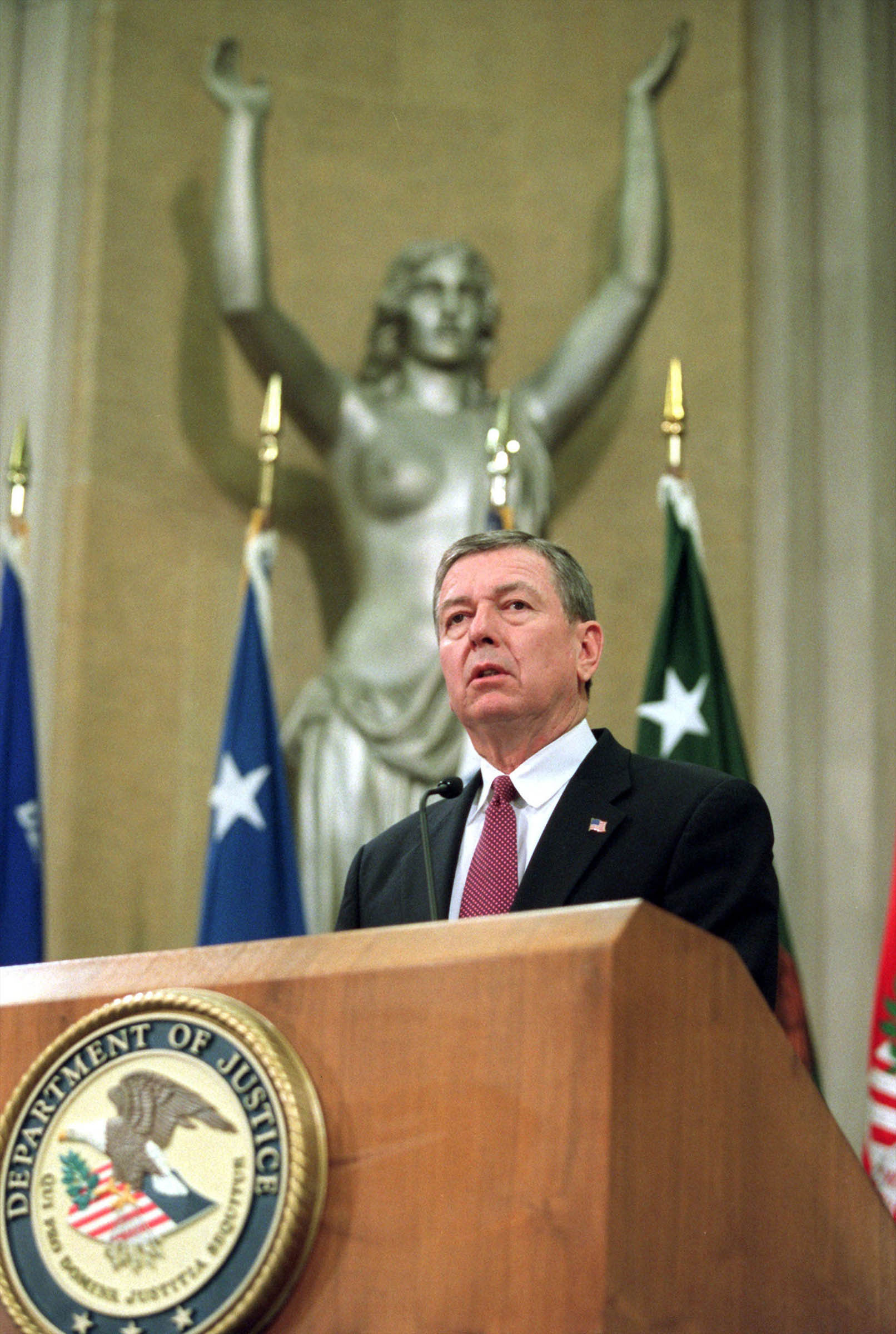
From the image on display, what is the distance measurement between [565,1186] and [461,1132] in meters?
0.10

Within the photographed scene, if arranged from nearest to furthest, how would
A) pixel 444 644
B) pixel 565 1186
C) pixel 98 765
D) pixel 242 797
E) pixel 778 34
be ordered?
1. pixel 565 1186
2. pixel 444 644
3. pixel 242 797
4. pixel 98 765
5. pixel 778 34

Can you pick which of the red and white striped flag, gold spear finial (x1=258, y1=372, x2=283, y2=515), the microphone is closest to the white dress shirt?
the microphone

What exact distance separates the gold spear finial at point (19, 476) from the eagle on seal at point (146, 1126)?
3.80 m

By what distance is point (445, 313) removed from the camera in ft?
19.7

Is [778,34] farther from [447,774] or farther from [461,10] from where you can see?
[447,774]

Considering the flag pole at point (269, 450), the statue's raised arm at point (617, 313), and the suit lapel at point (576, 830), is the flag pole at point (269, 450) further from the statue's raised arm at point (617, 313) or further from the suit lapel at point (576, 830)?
the suit lapel at point (576, 830)

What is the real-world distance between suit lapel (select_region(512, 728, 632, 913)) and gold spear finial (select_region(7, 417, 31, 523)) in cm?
324

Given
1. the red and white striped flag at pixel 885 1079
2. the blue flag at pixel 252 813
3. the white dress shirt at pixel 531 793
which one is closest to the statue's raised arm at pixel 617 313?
the blue flag at pixel 252 813

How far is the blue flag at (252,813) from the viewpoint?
5.11m

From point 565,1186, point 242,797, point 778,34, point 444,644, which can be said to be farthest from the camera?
point 778,34

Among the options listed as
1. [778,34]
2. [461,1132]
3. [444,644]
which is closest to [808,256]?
[778,34]

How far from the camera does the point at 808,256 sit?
241 inches

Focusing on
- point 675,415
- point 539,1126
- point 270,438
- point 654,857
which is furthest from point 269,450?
point 539,1126

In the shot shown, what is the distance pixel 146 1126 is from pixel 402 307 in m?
4.78
